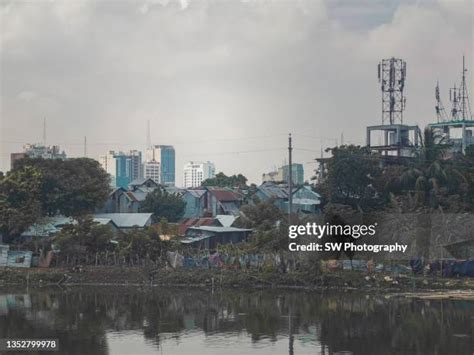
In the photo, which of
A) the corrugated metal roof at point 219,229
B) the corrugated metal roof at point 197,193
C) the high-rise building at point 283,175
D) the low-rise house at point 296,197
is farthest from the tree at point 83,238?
the high-rise building at point 283,175

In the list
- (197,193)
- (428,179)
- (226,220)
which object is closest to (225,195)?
(197,193)

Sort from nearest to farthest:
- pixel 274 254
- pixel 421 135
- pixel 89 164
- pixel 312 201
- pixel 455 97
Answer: pixel 274 254, pixel 421 135, pixel 89 164, pixel 312 201, pixel 455 97

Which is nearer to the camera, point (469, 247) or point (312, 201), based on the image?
point (469, 247)

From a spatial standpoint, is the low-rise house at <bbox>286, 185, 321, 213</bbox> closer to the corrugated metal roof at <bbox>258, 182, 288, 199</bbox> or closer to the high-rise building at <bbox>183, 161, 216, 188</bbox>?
the corrugated metal roof at <bbox>258, 182, 288, 199</bbox>

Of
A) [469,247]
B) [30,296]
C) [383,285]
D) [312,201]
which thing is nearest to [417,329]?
[383,285]

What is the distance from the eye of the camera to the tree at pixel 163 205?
45.4 metres

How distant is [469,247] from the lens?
30.5 m

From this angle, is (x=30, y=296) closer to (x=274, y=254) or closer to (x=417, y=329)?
(x=274, y=254)

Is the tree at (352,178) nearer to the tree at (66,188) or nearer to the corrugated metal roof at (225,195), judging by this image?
the corrugated metal roof at (225,195)

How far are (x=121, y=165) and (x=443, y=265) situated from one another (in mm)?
73950

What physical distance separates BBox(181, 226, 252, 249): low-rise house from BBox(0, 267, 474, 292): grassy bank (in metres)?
6.46

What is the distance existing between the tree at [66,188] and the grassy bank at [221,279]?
6.07 metres

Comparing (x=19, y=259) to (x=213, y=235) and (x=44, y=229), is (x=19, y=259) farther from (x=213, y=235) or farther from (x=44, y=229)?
(x=213, y=235)

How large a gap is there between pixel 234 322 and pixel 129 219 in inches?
726
